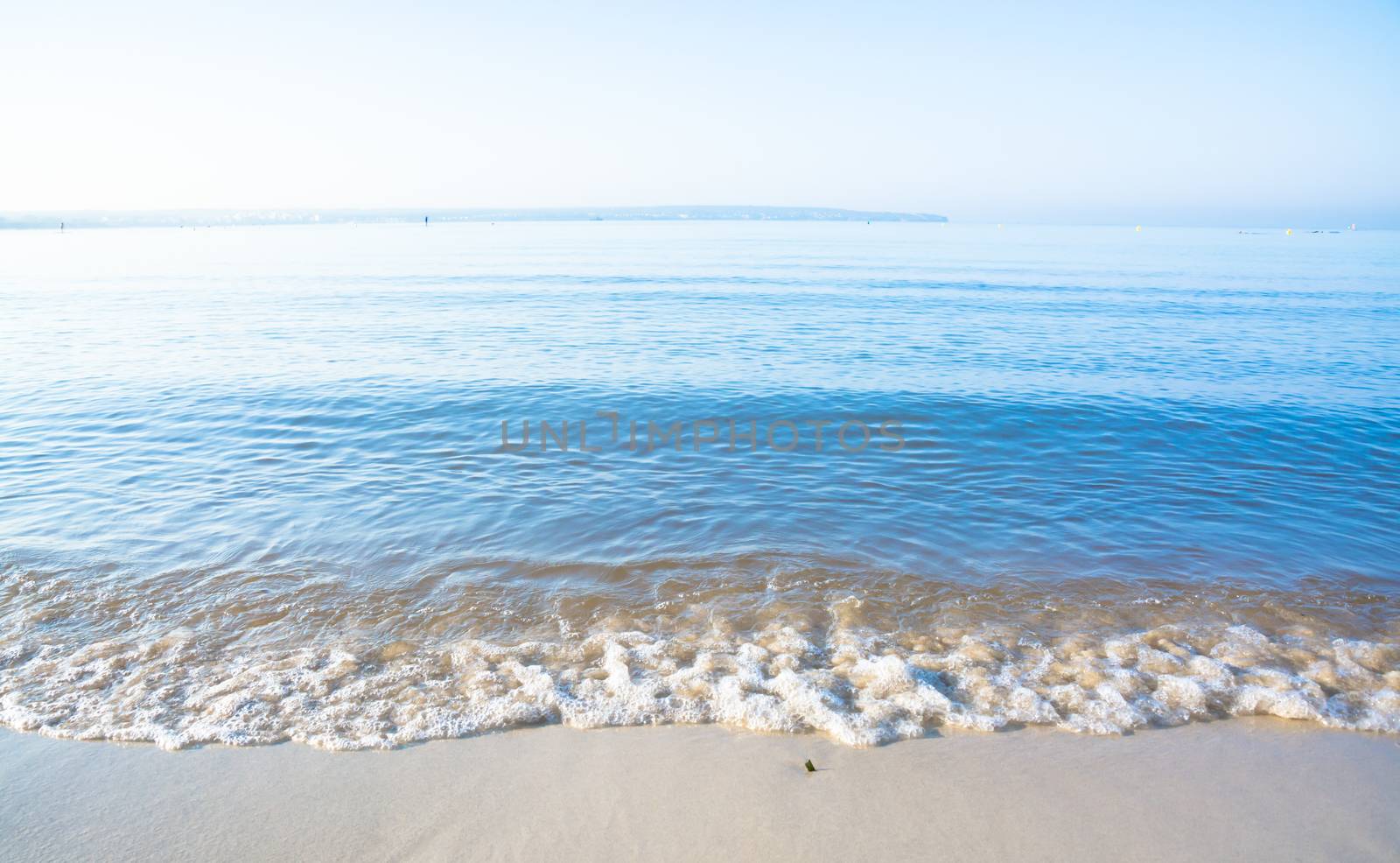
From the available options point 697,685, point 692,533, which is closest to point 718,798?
point 697,685

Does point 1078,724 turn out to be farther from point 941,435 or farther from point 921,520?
point 941,435

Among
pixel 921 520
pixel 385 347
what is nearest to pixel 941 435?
pixel 921 520

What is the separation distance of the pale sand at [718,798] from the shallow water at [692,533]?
293mm

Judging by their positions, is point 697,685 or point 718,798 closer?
point 718,798

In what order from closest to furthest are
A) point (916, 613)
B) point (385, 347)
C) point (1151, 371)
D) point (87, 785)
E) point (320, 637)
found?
point (87, 785) < point (320, 637) < point (916, 613) < point (1151, 371) < point (385, 347)

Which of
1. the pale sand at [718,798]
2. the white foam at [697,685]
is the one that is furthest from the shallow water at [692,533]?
the pale sand at [718,798]

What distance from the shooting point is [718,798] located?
4637mm

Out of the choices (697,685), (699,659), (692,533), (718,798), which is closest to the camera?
(718,798)

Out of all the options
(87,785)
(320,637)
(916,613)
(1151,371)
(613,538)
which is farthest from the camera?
(1151,371)

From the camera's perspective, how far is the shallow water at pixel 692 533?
5848 millimetres

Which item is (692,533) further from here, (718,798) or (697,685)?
(718,798)

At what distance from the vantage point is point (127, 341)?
2256cm

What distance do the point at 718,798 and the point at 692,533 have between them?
4782 mm

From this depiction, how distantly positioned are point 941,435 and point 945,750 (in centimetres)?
921
